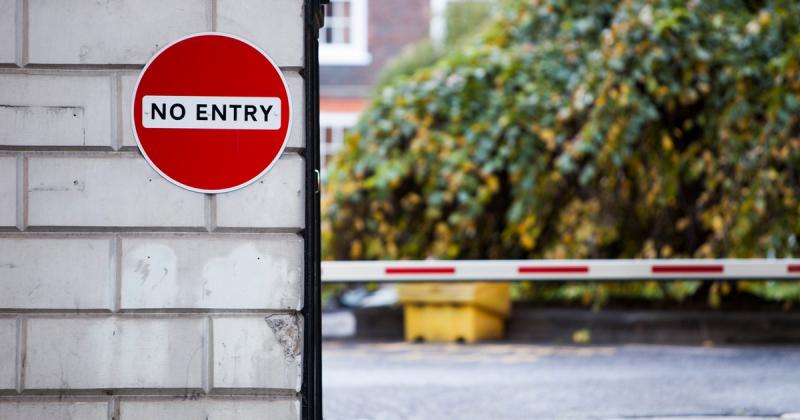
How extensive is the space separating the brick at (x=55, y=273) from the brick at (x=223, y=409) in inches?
18.4

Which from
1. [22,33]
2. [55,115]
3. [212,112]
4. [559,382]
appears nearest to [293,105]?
[212,112]

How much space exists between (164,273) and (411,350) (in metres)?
6.18

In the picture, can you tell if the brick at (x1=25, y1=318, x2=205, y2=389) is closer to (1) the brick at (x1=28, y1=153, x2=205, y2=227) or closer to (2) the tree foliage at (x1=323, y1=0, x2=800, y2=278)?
(1) the brick at (x1=28, y1=153, x2=205, y2=227)

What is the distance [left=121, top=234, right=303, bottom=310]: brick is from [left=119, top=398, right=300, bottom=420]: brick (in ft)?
1.26

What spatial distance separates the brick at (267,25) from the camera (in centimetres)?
423

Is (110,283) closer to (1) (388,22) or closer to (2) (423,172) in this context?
(2) (423,172)

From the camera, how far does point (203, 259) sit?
4246mm

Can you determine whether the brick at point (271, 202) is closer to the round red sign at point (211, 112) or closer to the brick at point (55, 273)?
the round red sign at point (211, 112)

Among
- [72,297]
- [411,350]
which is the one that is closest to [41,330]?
[72,297]

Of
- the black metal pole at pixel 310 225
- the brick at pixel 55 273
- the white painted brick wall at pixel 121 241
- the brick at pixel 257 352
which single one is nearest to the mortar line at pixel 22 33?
the white painted brick wall at pixel 121 241

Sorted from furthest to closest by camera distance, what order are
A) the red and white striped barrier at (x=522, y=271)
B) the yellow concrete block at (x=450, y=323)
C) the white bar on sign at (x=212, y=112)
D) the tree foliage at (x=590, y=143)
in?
1. the yellow concrete block at (x=450, y=323)
2. the tree foliage at (x=590, y=143)
3. the red and white striped barrier at (x=522, y=271)
4. the white bar on sign at (x=212, y=112)

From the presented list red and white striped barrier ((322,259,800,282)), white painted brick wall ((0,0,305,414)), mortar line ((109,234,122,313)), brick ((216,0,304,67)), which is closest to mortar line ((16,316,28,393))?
white painted brick wall ((0,0,305,414))

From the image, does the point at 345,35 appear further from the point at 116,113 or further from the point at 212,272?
the point at 212,272

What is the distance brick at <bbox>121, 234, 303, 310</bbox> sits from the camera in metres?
4.23
